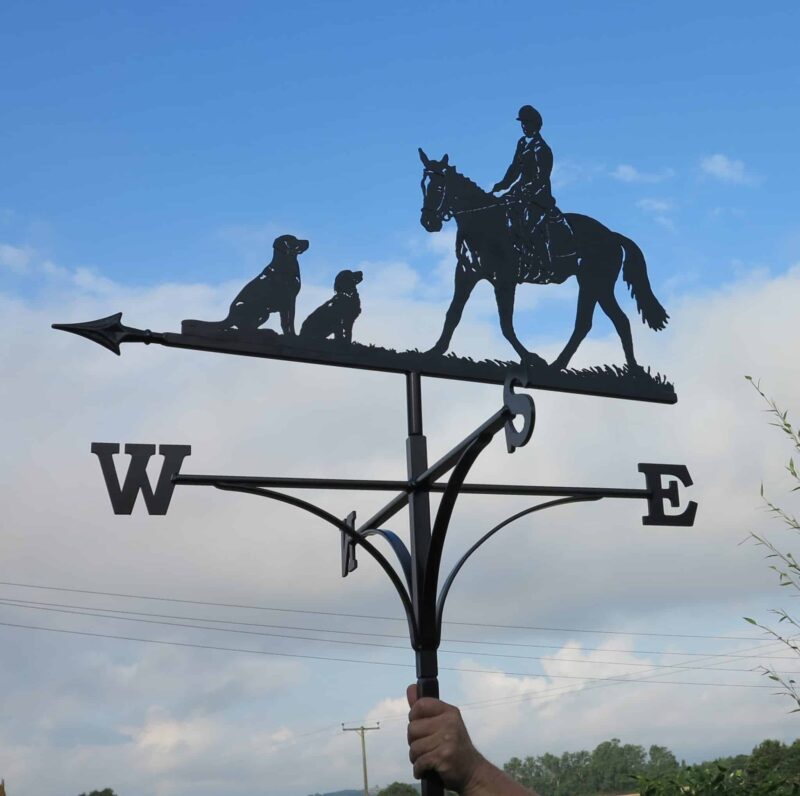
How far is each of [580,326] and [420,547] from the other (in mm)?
1153

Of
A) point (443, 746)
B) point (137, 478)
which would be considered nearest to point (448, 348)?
point (137, 478)

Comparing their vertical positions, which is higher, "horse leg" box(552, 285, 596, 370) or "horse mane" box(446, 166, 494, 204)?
"horse mane" box(446, 166, 494, 204)

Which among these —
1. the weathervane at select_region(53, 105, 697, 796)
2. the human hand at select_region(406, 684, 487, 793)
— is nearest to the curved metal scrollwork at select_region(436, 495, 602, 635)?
the weathervane at select_region(53, 105, 697, 796)

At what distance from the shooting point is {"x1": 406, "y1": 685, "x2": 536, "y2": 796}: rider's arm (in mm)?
2057

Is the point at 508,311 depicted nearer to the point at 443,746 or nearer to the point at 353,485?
the point at 353,485

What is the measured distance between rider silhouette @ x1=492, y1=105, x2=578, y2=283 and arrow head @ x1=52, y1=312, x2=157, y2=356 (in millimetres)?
1342

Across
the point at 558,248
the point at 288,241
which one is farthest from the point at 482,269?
the point at 288,241

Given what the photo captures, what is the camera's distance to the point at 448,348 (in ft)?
11.3

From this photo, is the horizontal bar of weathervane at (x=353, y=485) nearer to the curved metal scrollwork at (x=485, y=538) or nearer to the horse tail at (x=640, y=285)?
the curved metal scrollwork at (x=485, y=538)

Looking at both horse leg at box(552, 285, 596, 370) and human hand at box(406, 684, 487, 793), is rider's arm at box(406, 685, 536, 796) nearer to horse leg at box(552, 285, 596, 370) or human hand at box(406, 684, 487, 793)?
human hand at box(406, 684, 487, 793)

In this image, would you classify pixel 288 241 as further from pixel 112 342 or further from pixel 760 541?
pixel 760 541

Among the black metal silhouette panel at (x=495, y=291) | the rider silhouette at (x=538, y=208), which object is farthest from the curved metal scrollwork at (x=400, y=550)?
the rider silhouette at (x=538, y=208)

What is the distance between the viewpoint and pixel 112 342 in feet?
9.96

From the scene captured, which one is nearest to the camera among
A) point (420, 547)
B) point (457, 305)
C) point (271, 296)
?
point (420, 547)
